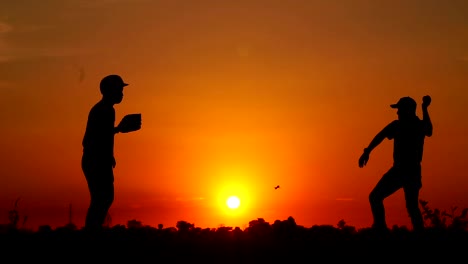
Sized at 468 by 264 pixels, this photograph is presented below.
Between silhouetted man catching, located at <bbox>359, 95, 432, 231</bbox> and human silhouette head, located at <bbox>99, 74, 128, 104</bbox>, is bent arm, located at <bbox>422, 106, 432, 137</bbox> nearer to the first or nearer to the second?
silhouetted man catching, located at <bbox>359, 95, 432, 231</bbox>

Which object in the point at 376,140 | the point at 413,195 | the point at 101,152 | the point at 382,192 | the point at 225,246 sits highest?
the point at 376,140

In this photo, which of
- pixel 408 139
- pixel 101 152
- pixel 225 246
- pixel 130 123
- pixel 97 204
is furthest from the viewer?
pixel 408 139

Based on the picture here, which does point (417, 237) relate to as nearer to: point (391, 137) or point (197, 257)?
→ point (391, 137)

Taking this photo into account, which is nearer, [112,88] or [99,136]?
[99,136]

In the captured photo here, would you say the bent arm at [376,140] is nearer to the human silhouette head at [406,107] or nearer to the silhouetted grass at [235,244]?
the human silhouette head at [406,107]

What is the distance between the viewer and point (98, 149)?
506 inches

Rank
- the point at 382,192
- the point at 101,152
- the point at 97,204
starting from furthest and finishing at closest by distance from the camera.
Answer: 1. the point at 382,192
2. the point at 101,152
3. the point at 97,204

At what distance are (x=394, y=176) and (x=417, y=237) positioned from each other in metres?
1.62

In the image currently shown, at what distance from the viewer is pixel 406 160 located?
15.0m

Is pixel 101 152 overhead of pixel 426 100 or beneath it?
beneath

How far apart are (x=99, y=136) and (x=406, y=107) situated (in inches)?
218

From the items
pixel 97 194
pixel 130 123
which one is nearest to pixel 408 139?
pixel 130 123

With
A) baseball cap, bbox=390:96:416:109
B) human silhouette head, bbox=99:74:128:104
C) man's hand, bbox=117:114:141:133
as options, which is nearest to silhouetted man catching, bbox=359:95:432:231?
baseball cap, bbox=390:96:416:109

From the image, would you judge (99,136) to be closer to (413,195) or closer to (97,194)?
(97,194)
